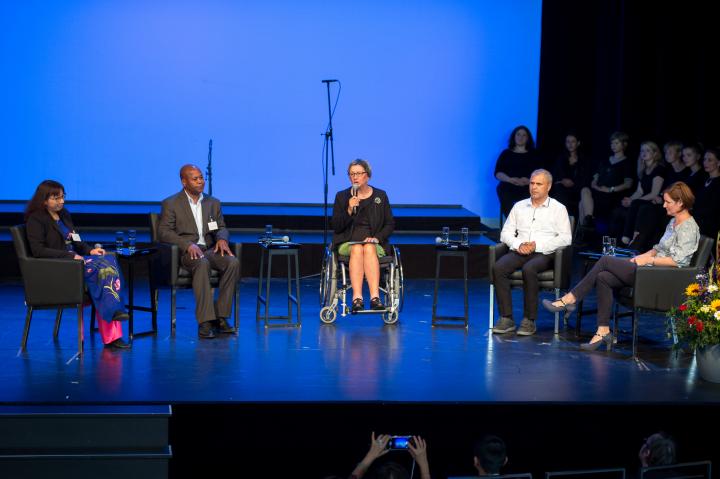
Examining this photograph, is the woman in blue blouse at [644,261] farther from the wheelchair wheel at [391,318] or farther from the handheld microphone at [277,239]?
the handheld microphone at [277,239]

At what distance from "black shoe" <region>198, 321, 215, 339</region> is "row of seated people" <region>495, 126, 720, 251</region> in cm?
339

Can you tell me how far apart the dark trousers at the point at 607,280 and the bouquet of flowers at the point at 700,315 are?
1.63 feet

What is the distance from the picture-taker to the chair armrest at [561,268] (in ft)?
20.5

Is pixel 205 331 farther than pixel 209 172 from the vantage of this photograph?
No

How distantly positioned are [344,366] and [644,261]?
1902 millimetres

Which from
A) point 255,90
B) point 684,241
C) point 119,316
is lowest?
point 119,316

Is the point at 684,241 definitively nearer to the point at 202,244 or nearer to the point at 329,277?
the point at 329,277

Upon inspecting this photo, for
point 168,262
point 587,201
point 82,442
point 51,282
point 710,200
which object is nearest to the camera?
point 82,442

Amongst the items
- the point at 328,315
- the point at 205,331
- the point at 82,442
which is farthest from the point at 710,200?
the point at 82,442

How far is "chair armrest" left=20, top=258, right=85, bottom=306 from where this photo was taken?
5.56 metres

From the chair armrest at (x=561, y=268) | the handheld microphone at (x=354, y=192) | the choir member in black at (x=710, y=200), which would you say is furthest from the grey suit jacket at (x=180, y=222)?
the choir member in black at (x=710, y=200)

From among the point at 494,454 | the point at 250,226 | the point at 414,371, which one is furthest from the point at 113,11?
the point at 494,454

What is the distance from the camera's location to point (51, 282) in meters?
5.57

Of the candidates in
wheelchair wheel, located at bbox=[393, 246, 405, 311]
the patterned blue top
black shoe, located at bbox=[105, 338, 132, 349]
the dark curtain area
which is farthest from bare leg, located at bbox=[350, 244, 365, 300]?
the dark curtain area
